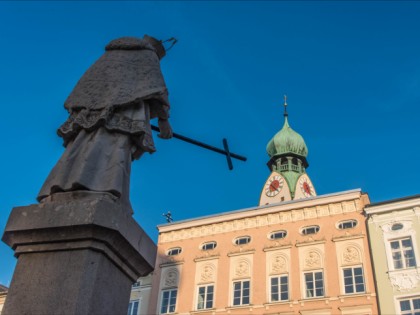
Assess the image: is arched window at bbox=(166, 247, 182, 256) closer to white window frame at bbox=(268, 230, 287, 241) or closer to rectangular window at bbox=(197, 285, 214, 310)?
rectangular window at bbox=(197, 285, 214, 310)

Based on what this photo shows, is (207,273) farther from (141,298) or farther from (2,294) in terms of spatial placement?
(2,294)

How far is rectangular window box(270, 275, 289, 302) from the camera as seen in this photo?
26355 millimetres

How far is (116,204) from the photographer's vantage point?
4.73m

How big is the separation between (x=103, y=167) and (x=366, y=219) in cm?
2405

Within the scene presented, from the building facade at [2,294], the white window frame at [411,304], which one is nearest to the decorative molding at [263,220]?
the white window frame at [411,304]

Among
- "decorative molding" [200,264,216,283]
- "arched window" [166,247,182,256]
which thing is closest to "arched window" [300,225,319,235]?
"decorative molding" [200,264,216,283]

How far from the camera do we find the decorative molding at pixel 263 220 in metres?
28.0

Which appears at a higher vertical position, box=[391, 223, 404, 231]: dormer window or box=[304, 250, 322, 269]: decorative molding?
box=[391, 223, 404, 231]: dormer window

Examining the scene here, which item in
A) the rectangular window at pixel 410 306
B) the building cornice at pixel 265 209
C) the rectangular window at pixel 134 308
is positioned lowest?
the rectangular window at pixel 410 306

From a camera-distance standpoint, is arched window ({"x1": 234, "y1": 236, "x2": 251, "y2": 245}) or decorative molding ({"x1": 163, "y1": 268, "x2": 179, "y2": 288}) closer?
arched window ({"x1": 234, "y1": 236, "x2": 251, "y2": 245})

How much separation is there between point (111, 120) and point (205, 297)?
24600 mm

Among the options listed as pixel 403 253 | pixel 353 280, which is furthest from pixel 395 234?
pixel 353 280

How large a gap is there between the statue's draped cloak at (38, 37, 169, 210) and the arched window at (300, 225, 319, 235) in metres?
23.4

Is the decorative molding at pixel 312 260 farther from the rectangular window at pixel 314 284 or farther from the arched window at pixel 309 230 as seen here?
the arched window at pixel 309 230
